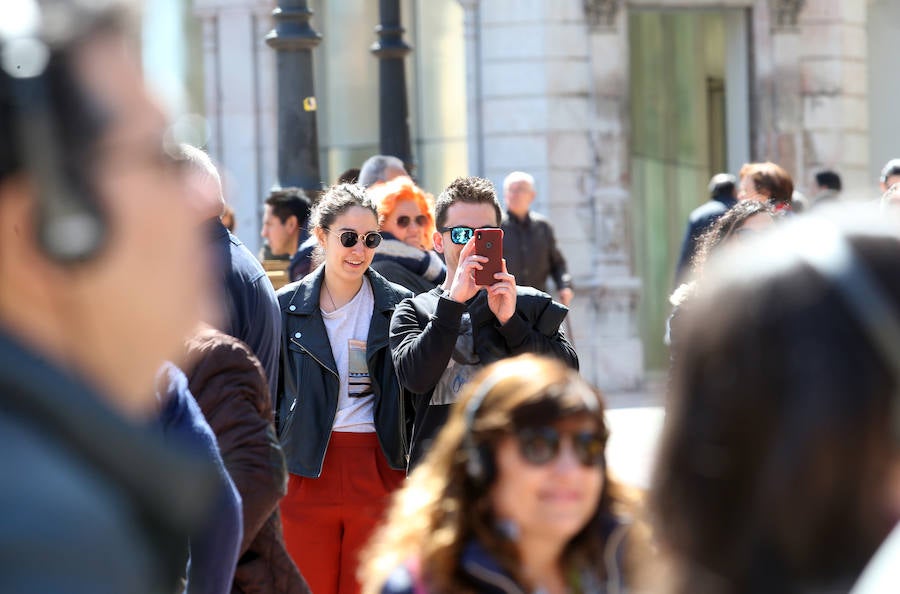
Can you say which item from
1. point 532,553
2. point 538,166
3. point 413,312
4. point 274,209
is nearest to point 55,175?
point 532,553

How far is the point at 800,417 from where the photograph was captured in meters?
1.29

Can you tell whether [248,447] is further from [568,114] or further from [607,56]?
[607,56]

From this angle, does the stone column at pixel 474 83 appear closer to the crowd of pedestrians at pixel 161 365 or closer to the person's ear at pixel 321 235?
the person's ear at pixel 321 235

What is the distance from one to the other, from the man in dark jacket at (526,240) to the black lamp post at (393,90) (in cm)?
87

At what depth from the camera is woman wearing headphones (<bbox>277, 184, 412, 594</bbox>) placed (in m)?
6.16

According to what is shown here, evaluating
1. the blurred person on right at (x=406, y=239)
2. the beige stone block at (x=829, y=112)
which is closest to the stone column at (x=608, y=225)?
the beige stone block at (x=829, y=112)

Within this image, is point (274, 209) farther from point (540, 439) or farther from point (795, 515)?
point (795, 515)

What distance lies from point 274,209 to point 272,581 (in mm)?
6239

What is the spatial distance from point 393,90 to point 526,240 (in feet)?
4.98

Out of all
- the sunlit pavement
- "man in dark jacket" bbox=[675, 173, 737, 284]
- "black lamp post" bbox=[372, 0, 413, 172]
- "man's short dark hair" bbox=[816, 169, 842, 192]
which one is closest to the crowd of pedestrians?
the sunlit pavement

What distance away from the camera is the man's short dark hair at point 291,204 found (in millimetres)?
10008

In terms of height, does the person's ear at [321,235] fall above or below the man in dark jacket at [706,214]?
above

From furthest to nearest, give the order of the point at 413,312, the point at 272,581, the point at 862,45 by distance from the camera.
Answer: the point at 862,45 → the point at 413,312 → the point at 272,581

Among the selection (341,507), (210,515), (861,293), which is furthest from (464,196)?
(861,293)
